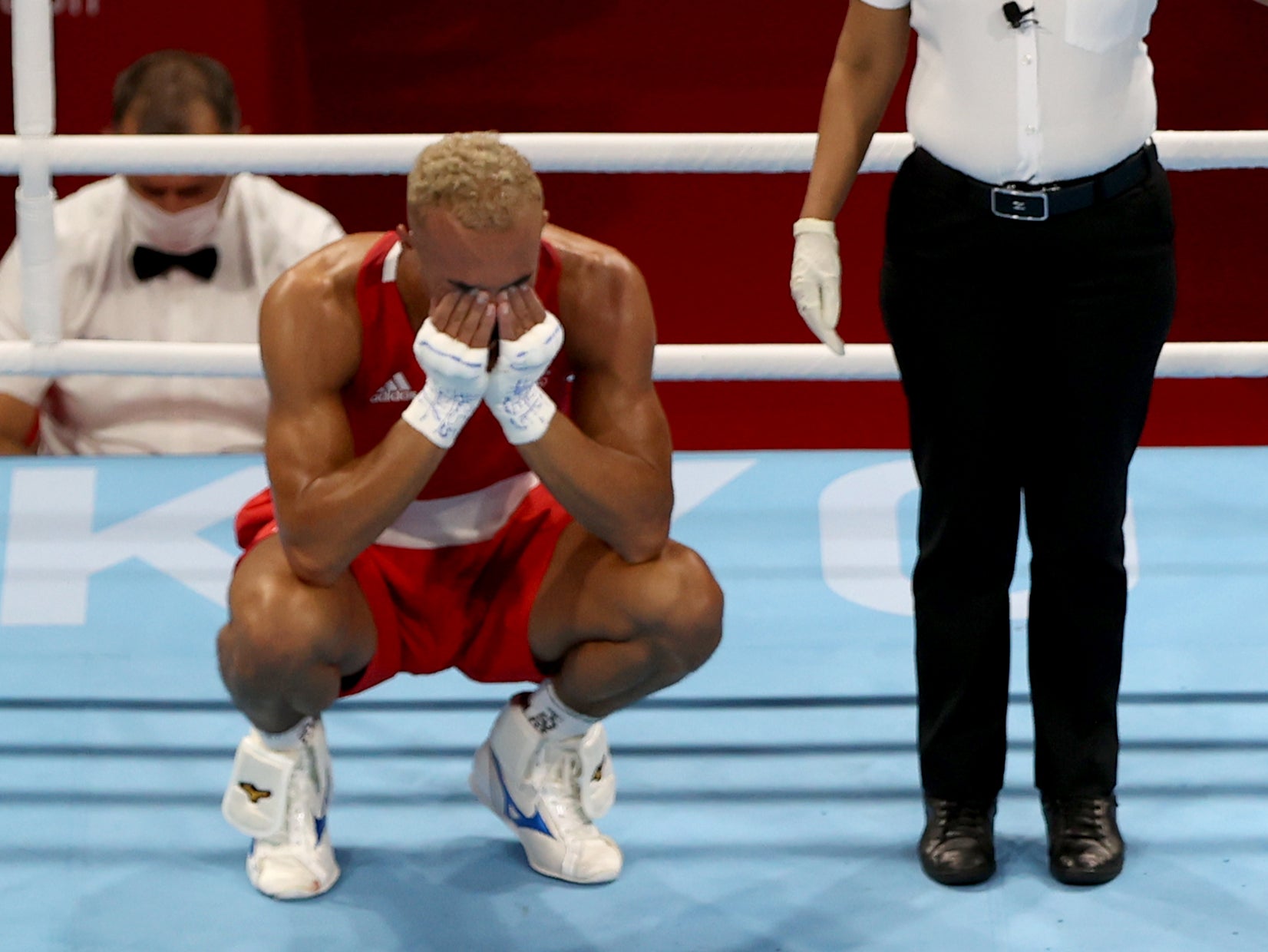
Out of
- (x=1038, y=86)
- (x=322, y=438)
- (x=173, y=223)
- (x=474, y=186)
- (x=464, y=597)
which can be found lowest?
(x=464, y=597)

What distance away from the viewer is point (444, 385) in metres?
1.87

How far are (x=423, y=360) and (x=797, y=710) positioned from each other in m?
0.93

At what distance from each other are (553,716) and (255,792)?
0.36 meters

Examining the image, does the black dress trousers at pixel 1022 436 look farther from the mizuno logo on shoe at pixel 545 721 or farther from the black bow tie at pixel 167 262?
the black bow tie at pixel 167 262

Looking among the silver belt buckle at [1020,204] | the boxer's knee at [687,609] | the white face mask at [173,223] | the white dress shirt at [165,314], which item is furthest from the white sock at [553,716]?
the white face mask at [173,223]

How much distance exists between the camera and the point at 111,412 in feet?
10.3

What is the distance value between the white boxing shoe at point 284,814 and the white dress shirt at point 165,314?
1.11 metres

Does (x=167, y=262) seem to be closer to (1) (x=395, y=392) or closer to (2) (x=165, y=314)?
(2) (x=165, y=314)

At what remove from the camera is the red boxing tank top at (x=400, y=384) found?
6.54ft

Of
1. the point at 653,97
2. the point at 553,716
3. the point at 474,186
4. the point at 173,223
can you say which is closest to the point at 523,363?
the point at 474,186

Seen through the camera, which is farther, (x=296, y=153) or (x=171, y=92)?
(x=171, y=92)

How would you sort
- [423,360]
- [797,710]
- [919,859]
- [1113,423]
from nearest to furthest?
1. [423,360]
2. [1113,423]
3. [919,859]
4. [797,710]

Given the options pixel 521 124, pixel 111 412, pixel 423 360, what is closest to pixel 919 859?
pixel 423 360

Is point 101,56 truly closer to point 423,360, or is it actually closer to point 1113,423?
point 423,360
